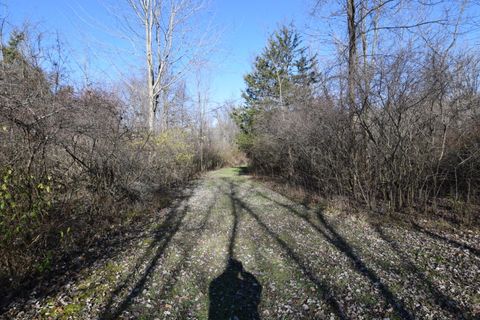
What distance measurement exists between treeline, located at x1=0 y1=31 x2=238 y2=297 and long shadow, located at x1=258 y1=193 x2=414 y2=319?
4.50 metres

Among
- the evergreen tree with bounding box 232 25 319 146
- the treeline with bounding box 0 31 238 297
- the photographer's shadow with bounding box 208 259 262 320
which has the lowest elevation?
the photographer's shadow with bounding box 208 259 262 320

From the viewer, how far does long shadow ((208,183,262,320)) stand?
307 cm

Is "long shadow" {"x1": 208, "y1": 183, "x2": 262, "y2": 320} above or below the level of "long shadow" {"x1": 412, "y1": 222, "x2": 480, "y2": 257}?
below

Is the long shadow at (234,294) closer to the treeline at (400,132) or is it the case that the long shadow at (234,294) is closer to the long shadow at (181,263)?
the long shadow at (181,263)

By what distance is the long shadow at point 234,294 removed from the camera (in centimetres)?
307

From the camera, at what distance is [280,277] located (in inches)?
149

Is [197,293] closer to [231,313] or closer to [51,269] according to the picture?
[231,313]

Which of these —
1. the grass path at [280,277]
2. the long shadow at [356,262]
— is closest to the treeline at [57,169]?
the grass path at [280,277]

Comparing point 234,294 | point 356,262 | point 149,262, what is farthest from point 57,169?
point 356,262

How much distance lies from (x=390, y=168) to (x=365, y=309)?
13.6 feet

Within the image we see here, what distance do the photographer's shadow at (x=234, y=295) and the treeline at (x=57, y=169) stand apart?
7.86ft

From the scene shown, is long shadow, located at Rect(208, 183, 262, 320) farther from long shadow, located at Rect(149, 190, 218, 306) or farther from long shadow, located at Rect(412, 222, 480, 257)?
long shadow, located at Rect(412, 222, 480, 257)

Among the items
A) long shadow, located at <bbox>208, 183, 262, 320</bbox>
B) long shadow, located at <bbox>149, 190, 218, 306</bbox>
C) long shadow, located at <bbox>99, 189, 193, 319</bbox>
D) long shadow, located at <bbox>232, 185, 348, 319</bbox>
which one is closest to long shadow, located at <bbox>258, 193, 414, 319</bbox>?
long shadow, located at <bbox>232, 185, 348, 319</bbox>

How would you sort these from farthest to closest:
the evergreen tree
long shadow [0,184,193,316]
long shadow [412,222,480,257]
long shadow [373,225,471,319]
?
the evergreen tree
long shadow [412,222,480,257]
long shadow [0,184,193,316]
long shadow [373,225,471,319]
